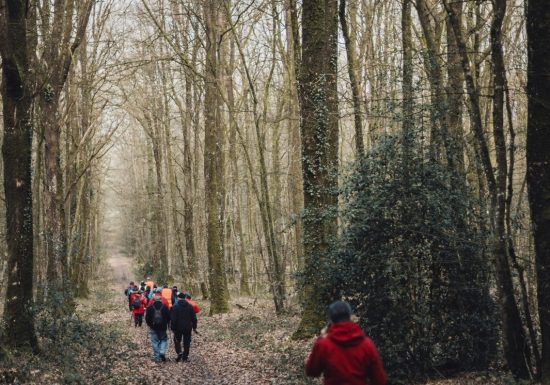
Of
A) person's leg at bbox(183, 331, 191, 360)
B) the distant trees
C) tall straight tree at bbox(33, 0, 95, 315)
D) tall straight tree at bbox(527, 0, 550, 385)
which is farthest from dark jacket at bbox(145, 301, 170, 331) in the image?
tall straight tree at bbox(527, 0, 550, 385)

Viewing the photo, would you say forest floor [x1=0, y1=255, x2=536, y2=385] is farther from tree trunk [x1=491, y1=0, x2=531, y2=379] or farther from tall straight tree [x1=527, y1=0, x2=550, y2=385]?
tall straight tree [x1=527, y1=0, x2=550, y2=385]

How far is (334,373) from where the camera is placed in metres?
4.72

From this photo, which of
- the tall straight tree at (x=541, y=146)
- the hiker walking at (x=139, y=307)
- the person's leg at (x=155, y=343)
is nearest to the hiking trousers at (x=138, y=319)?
the hiker walking at (x=139, y=307)

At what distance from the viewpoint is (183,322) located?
1312 centimetres

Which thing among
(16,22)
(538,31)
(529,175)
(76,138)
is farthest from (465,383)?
(76,138)

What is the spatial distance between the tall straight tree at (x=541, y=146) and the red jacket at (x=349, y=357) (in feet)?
10.7

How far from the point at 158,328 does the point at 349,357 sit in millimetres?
9326

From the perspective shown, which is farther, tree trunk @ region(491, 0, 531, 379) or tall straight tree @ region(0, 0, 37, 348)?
tall straight tree @ region(0, 0, 37, 348)

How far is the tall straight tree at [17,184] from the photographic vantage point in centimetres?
1031

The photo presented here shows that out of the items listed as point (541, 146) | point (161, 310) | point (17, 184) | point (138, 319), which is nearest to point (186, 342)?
point (161, 310)

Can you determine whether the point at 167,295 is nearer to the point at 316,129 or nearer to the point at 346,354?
the point at 316,129

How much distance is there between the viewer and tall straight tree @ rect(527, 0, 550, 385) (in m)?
6.82

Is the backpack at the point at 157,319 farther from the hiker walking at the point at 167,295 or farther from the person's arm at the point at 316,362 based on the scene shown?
the person's arm at the point at 316,362

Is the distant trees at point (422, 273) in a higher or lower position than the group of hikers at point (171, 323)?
higher
